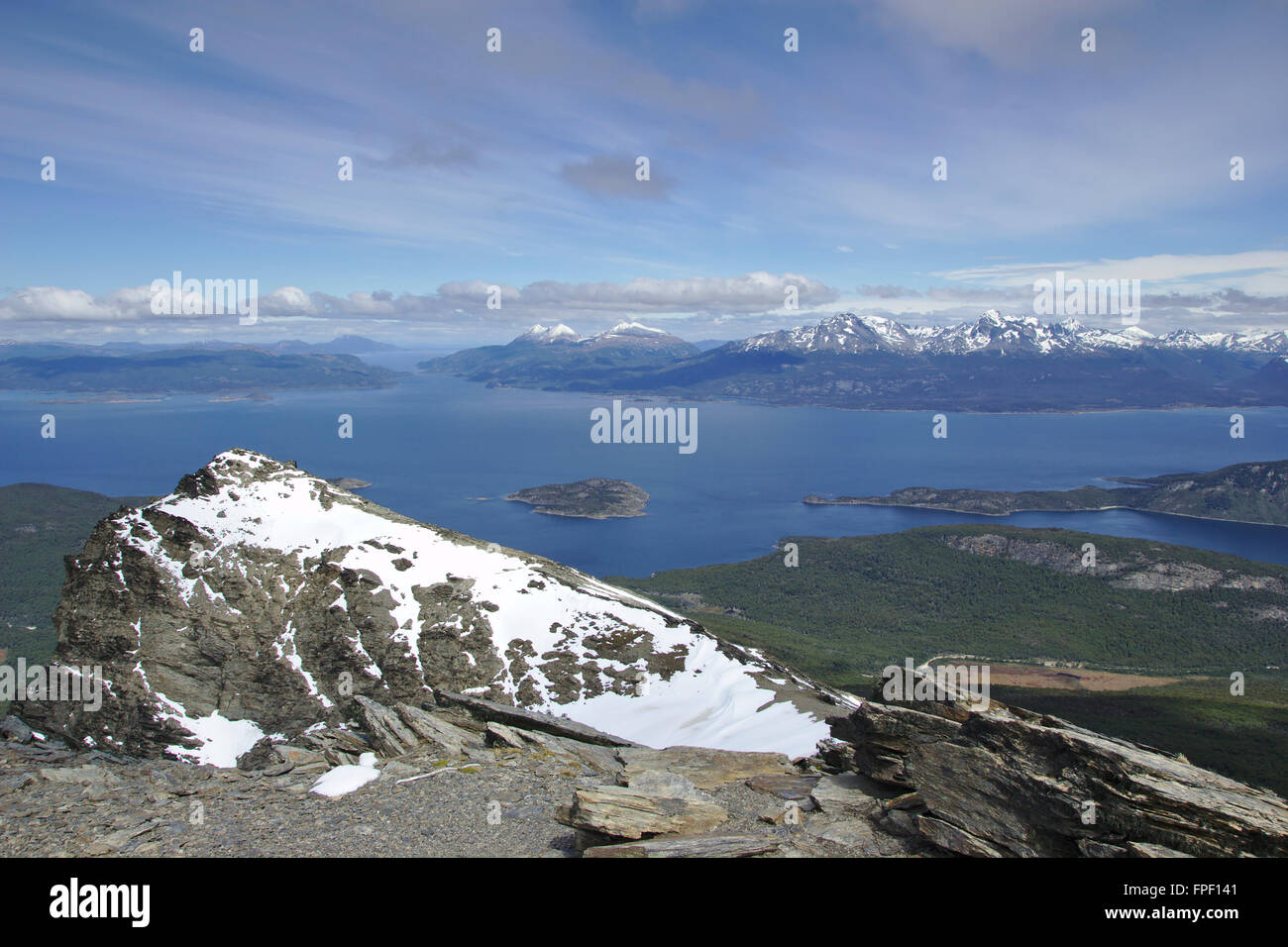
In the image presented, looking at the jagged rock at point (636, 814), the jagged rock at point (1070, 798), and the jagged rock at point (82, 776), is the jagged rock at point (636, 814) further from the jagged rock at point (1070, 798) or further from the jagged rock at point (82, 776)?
the jagged rock at point (82, 776)

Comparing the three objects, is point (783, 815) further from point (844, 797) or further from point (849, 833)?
point (844, 797)

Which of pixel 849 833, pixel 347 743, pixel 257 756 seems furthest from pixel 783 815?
pixel 257 756

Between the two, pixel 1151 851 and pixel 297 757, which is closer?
pixel 1151 851

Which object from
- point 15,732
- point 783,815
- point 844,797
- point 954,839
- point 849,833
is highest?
point 954,839

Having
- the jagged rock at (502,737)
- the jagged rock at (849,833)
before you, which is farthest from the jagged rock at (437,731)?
the jagged rock at (849,833)
